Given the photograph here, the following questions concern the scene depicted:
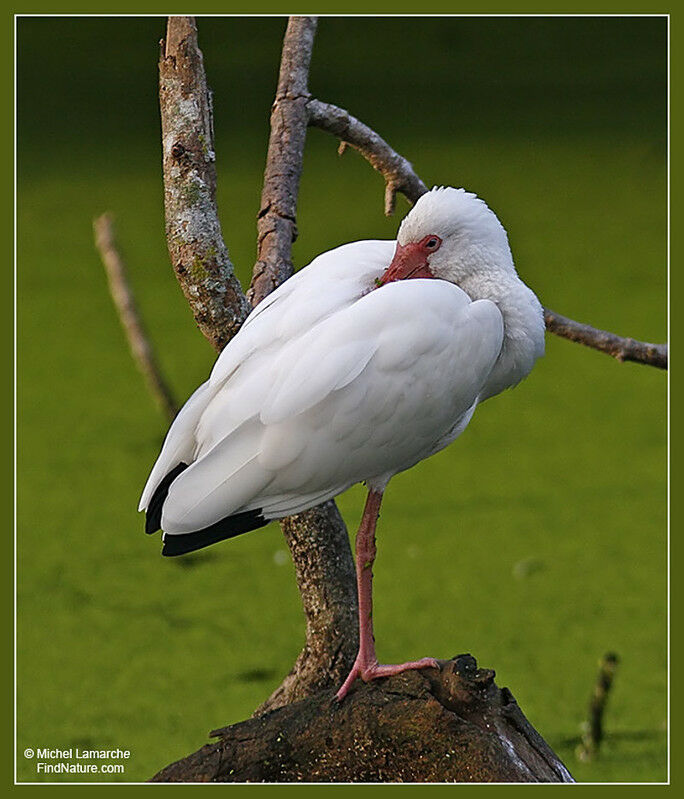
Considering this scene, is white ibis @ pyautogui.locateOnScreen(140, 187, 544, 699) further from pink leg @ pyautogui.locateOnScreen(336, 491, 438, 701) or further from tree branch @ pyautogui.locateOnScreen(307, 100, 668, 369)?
tree branch @ pyautogui.locateOnScreen(307, 100, 668, 369)

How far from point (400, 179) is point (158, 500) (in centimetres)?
68

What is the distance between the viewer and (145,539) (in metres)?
2.57

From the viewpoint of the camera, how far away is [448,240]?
4.54 ft

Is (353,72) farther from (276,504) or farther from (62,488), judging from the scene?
(276,504)

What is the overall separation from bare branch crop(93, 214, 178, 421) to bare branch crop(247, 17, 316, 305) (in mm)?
1223

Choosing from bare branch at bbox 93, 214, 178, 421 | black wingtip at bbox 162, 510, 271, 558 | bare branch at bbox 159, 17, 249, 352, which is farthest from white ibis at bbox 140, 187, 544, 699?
bare branch at bbox 93, 214, 178, 421

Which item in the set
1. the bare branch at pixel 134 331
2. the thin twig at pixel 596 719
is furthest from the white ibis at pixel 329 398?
the bare branch at pixel 134 331

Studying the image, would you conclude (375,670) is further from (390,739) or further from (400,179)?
(400,179)

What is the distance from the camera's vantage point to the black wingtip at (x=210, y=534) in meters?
1.28

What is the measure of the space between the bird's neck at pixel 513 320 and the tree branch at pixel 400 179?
347 mm

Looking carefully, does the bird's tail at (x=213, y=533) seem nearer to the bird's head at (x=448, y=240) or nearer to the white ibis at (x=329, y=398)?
the white ibis at (x=329, y=398)

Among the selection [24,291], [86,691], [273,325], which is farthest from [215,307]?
[24,291]

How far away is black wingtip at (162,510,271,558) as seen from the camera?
1282 mm

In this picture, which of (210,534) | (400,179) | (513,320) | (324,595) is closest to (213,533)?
(210,534)
